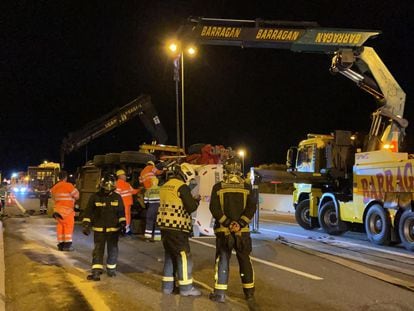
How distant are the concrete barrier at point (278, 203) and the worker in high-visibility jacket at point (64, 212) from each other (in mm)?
17562

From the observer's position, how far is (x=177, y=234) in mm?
6754

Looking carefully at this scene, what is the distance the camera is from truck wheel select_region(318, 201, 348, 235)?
14789 mm

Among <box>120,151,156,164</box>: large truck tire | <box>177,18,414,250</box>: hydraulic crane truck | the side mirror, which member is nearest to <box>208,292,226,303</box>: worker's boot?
<box>177,18,414,250</box>: hydraulic crane truck

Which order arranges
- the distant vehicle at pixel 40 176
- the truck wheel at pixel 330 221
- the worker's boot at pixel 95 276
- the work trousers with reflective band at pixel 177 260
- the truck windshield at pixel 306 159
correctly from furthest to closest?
1. the distant vehicle at pixel 40 176
2. the truck windshield at pixel 306 159
3. the truck wheel at pixel 330 221
4. the worker's boot at pixel 95 276
5. the work trousers with reflective band at pixel 177 260

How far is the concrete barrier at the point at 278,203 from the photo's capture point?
27.4m

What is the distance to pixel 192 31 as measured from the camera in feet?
49.4

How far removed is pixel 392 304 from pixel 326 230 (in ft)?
30.0

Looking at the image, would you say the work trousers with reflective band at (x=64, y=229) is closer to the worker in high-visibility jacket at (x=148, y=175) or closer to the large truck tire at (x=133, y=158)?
the worker in high-visibility jacket at (x=148, y=175)

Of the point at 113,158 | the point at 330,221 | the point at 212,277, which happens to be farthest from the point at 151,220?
the point at 330,221

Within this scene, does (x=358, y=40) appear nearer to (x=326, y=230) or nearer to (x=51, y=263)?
(x=326, y=230)

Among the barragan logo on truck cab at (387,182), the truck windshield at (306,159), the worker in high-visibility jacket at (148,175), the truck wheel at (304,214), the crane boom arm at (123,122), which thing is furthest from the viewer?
the crane boom arm at (123,122)

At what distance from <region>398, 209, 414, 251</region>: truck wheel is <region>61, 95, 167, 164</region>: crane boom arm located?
46.5 ft

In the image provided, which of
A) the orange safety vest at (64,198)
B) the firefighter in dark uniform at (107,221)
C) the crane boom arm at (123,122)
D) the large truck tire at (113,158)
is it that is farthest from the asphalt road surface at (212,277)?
the crane boom arm at (123,122)

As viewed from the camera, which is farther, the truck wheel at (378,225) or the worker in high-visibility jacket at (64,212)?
the truck wheel at (378,225)
